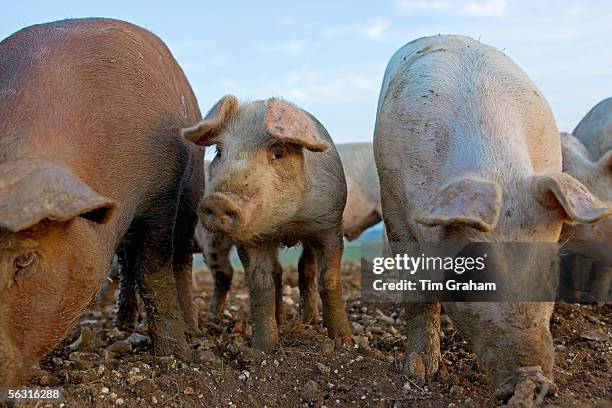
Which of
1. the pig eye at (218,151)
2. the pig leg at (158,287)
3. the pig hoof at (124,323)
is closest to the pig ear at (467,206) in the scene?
the pig eye at (218,151)

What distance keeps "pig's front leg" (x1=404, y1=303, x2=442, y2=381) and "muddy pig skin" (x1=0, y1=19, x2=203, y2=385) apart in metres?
1.59

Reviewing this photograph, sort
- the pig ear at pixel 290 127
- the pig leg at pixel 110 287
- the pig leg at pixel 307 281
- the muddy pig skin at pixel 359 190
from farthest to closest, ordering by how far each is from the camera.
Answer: the muddy pig skin at pixel 359 190, the pig leg at pixel 110 287, the pig leg at pixel 307 281, the pig ear at pixel 290 127

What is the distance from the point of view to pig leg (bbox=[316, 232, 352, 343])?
556 centimetres

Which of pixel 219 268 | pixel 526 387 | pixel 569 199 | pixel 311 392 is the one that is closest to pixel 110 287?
pixel 219 268

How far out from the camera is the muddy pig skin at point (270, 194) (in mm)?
4730

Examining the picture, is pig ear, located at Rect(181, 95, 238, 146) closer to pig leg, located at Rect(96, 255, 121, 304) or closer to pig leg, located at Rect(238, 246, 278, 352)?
pig leg, located at Rect(238, 246, 278, 352)

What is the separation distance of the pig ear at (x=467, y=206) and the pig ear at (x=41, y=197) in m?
1.57

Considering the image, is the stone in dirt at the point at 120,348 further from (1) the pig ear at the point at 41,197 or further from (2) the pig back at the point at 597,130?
(2) the pig back at the point at 597,130

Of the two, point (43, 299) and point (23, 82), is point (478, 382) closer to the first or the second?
point (43, 299)

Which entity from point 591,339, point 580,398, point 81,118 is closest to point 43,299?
point 81,118

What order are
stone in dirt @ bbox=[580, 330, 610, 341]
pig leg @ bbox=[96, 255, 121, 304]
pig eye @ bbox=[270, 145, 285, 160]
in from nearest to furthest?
pig eye @ bbox=[270, 145, 285, 160], stone in dirt @ bbox=[580, 330, 610, 341], pig leg @ bbox=[96, 255, 121, 304]

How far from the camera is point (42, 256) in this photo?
3787 mm

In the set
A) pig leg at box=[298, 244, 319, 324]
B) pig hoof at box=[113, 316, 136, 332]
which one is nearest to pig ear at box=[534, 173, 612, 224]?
pig leg at box=[298, 244, 319, 324]

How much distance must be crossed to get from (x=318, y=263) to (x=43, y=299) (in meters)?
2.35
